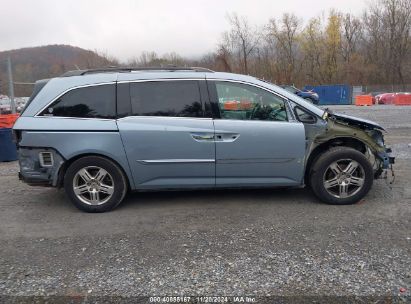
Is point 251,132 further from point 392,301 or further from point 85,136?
point 392,301

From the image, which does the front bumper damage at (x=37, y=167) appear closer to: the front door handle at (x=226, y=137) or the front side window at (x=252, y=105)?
the front door handle at (x=226, y=137)

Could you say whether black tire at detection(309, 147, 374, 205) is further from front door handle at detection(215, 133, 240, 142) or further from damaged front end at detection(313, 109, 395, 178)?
front door handle at detection(215, 133, 240, 142)

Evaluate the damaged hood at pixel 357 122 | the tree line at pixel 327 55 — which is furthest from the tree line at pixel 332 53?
the damaged hood at pixel 357 122

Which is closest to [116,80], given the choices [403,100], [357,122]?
[357,122]

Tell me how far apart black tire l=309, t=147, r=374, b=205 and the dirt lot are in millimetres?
129

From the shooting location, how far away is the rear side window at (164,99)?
4613 mm

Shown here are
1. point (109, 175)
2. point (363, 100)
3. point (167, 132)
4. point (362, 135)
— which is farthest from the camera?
point (363, 100)

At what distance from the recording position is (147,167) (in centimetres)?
462

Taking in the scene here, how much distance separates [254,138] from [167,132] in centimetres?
112

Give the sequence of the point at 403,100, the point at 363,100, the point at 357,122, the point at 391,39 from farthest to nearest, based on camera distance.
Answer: the point at 391,39 < the point at 363,100 < the point at 403,100 < the point at 357,122

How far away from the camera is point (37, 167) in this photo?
15.2 feet

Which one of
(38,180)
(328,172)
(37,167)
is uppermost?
(37,167)

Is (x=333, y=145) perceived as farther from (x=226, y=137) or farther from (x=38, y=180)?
(x=38, y=180)

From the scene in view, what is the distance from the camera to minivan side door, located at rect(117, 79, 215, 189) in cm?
454
